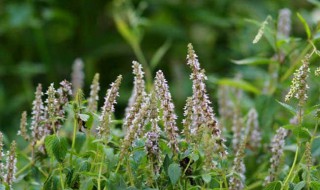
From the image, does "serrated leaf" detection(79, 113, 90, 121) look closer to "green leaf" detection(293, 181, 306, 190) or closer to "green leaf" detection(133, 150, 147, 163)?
"green leaf" detection(133, 150, 147, 163)

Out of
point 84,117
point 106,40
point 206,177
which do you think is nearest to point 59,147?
point 84,117

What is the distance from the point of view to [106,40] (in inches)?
175

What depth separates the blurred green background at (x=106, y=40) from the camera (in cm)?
407

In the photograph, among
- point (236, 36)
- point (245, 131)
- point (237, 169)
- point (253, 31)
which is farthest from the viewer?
point (236, 36)

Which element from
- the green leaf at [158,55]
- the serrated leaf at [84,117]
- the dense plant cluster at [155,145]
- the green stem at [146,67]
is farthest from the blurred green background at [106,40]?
the serrated leaf at [84,117]

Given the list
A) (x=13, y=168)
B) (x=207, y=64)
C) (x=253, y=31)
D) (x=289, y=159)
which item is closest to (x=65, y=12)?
(x=207, y=64)

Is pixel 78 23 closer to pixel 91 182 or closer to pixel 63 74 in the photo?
pixel 63 74

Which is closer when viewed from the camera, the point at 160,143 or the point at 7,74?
the point at 160,143

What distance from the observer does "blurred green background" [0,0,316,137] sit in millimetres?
4074

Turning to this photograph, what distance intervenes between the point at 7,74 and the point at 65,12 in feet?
1.75

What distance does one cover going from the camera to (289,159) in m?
2.20

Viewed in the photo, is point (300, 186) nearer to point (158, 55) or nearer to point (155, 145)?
point (155, 145)

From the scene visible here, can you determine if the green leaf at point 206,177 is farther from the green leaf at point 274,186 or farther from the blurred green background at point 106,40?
the blurred green background at point 106,40

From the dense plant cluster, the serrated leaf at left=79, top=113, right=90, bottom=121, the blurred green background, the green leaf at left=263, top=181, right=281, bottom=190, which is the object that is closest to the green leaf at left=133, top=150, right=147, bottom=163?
the dense plant cluster
